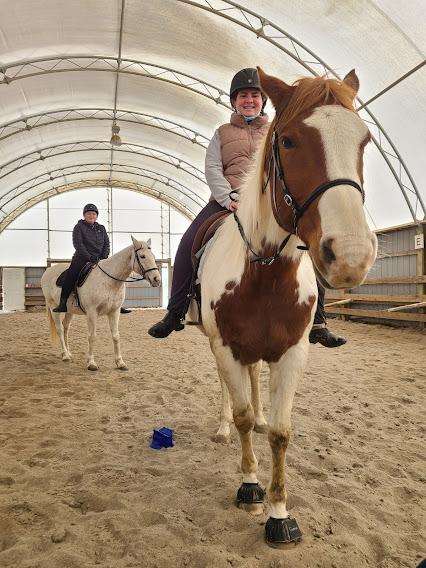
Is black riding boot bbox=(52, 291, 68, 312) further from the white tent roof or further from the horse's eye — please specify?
the horse's eye

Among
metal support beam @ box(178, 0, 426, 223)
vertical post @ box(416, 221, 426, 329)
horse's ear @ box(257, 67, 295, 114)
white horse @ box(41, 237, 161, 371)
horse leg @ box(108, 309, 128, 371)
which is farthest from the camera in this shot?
vertical post @ box(416, 221, 426, 329)

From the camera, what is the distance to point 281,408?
7.13 ft

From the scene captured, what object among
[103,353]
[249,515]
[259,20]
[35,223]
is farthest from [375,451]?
[35,223]

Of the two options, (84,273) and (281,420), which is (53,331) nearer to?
(84,273)

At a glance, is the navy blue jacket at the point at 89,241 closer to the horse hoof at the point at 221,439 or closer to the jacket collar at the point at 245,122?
the horse hoof at the point at 221,439

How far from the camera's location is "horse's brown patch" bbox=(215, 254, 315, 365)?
2.09 meters

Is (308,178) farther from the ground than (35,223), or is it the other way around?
(35,223)

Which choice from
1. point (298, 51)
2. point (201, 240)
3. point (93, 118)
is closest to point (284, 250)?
point (201, 240)

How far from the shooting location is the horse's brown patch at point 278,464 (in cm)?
220

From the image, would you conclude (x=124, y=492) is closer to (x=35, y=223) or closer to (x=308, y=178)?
(x=308, y=178)

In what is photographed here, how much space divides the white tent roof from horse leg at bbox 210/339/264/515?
5.75m

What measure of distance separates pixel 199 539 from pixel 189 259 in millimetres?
1887

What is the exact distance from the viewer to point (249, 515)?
2338 mm

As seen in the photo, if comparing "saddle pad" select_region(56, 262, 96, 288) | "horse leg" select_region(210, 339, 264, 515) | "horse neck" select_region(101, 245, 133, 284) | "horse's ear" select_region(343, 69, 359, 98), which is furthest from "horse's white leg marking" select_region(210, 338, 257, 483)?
"saddle pad" select_region(56, 262, 96, 288)
